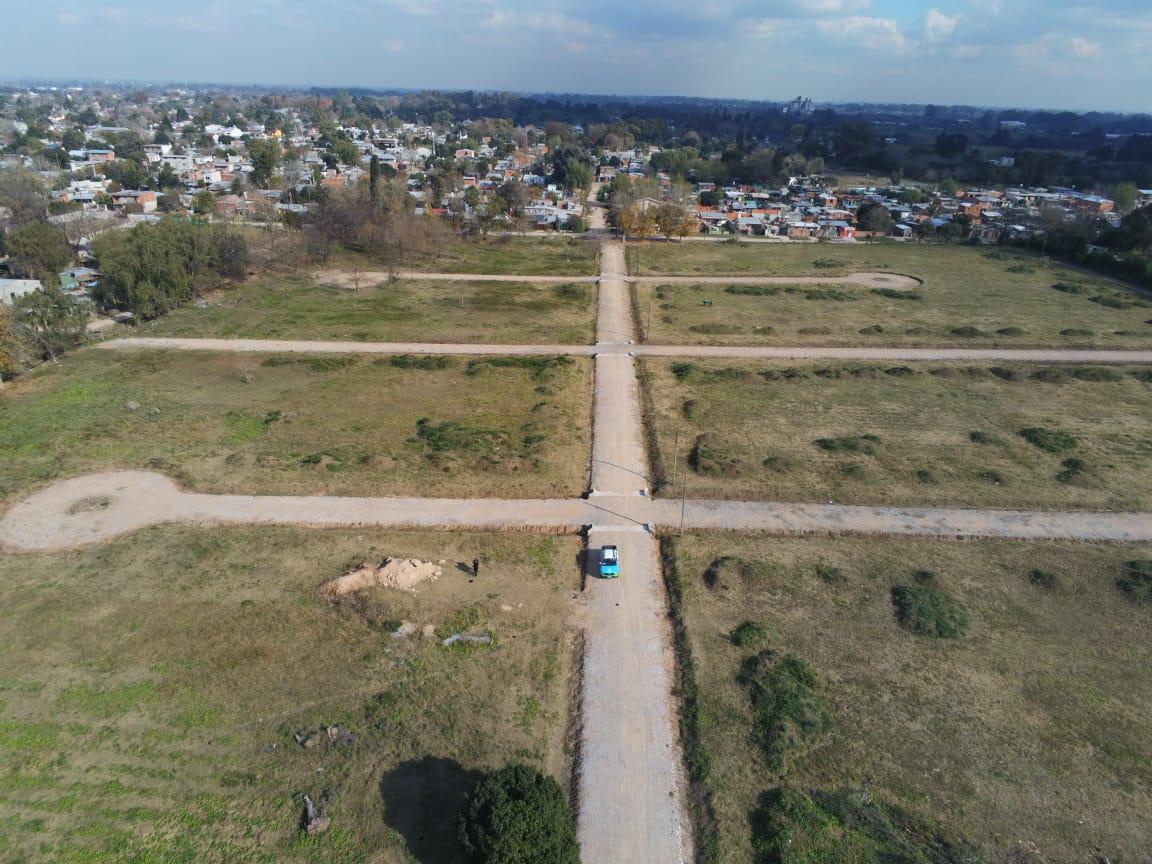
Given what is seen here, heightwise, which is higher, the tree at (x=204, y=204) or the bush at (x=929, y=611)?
the tree at (x=204, y=204)

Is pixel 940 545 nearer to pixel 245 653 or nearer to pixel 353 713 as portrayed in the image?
pixel 353 713

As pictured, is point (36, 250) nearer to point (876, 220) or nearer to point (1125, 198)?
point (876, 220)

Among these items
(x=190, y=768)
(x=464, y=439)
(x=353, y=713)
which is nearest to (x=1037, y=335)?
(x=464, y=439)

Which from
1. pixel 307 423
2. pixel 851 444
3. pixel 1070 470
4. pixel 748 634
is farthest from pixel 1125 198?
pixel 307 423

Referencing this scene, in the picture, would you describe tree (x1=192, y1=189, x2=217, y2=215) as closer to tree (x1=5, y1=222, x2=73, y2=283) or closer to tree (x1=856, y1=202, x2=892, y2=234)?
tree (x1=5, y1=222, x2=73, y2=283)

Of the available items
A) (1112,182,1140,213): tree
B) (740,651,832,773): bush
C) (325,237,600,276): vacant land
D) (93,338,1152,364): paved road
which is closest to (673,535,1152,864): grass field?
(740,651,832,773): bush

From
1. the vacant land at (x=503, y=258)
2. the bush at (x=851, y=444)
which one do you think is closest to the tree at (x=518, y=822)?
the bush at (x=851, y=444)

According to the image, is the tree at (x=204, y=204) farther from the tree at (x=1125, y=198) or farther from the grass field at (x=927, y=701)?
the tree at (x=1125, y=198)
